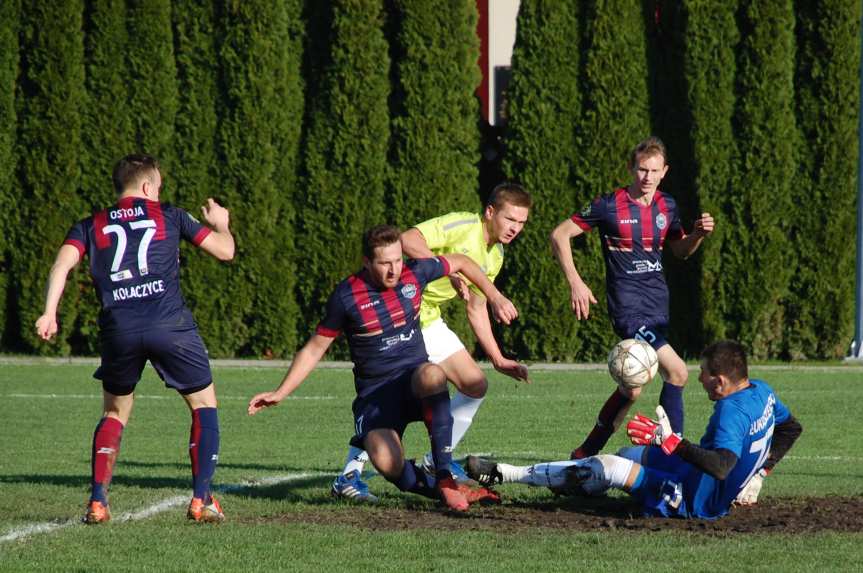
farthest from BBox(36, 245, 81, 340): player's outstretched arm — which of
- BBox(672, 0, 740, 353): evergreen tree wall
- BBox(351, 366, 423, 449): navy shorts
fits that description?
BBox(672, 0, 740, 353): evergreen tree wall

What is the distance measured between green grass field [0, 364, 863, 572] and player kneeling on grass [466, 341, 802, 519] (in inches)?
11.5

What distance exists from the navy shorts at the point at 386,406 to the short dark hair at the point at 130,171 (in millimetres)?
1898

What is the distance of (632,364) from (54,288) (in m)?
3.62

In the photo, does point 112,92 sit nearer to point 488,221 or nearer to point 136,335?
point 488,221

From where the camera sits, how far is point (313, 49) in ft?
62.2

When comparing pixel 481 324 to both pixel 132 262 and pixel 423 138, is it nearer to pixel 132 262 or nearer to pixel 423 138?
pixel 132 262

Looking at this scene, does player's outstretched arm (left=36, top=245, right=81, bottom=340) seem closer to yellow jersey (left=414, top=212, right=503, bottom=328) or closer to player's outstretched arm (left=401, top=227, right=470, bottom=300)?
player's outstretched arm (left=401, top=227, right=470, bottom=300)

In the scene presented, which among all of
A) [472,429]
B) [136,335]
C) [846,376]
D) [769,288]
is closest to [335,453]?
[472,429]

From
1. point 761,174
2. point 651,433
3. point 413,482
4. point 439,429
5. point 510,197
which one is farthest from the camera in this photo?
point 761,174

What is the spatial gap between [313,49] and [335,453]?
949 centimetres

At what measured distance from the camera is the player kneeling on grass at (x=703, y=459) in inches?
277

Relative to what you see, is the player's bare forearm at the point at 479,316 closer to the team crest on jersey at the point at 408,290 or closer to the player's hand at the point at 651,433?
the team crest on jersey at the point at 408,290

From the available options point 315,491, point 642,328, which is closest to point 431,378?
point 315,491

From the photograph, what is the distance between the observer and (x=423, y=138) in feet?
60.5
